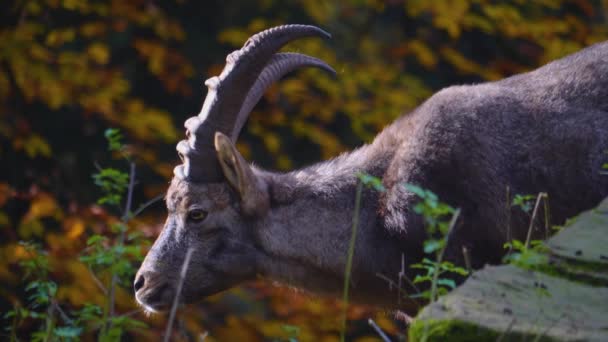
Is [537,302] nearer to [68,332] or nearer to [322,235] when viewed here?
[68,332]

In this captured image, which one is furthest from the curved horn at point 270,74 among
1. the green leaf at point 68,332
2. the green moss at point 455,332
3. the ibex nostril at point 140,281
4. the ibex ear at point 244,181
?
the green moss at point 455,332

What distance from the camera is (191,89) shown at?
1081cm

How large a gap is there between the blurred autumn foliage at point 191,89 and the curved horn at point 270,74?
3092 millimetres

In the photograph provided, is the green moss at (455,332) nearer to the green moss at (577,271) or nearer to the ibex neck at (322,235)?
the green moss at (577,271)

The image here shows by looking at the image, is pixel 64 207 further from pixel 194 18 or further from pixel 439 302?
pixel 439 302

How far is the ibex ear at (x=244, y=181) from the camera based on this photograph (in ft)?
19.2

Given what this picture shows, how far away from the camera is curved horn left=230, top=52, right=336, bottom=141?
6.08 m

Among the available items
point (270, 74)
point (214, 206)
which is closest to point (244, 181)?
point (214, 206)

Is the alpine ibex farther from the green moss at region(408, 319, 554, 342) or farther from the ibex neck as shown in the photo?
the green moss at region(408, 319, 554, 342)

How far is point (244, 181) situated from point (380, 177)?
859mm

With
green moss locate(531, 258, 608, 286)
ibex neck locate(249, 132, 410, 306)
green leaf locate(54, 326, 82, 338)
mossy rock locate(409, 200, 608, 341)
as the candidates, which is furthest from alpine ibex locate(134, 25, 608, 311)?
green moss locate(531, 258, 608, 286)

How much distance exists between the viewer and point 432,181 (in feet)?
18.6

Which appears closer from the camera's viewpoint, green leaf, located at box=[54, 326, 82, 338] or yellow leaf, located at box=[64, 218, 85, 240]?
green leaf, located at box=[54, 326, 82, 338]

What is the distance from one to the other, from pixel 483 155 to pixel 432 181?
1.11ft
